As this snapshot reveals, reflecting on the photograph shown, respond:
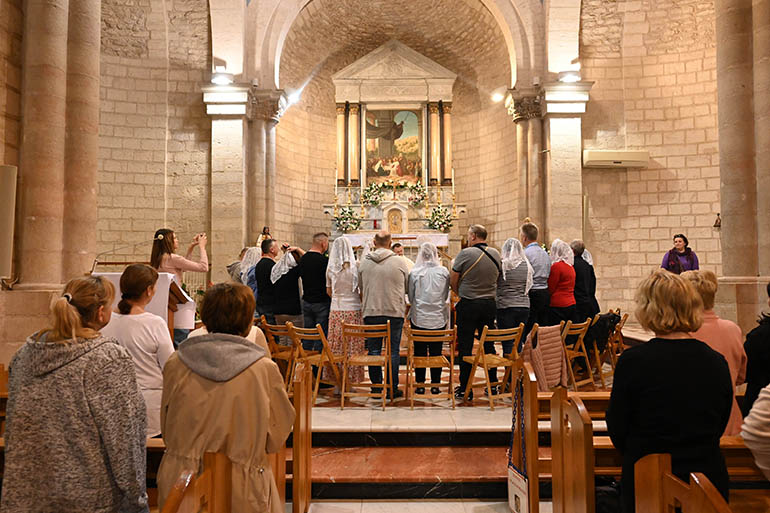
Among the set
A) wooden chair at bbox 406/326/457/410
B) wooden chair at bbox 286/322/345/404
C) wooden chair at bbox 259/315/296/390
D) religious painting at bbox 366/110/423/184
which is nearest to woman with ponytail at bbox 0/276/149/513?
wooden chair at bbox 286/322/345/404

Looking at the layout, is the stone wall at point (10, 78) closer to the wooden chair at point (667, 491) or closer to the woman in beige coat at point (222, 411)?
the woman in beige coat at point (222, 411)

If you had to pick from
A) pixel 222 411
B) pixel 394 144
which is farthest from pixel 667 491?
pixel 394 144

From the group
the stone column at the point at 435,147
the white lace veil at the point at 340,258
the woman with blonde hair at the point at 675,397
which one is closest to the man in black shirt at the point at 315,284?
the white lace veil at the point at 340,258

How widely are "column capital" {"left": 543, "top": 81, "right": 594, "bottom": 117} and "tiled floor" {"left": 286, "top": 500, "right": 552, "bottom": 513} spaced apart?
31.4ft

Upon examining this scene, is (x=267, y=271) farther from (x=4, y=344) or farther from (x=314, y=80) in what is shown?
(x=314, y=80)

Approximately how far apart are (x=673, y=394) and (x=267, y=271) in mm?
4826

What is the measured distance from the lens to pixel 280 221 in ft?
44.0

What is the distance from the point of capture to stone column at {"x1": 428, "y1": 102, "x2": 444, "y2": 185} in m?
14.6

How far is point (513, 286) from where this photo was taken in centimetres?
578

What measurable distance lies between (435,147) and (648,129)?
5.06 m

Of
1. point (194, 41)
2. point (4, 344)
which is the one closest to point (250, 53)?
point (194, 41)

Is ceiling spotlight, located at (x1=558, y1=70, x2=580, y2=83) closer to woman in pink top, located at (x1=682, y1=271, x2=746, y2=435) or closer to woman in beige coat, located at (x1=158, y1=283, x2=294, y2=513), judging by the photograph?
woman in pink top, located at (x1=682, y1=271, x2=746, y2=435)

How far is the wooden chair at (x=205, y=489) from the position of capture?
1552mm

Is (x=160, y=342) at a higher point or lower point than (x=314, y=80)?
lower
